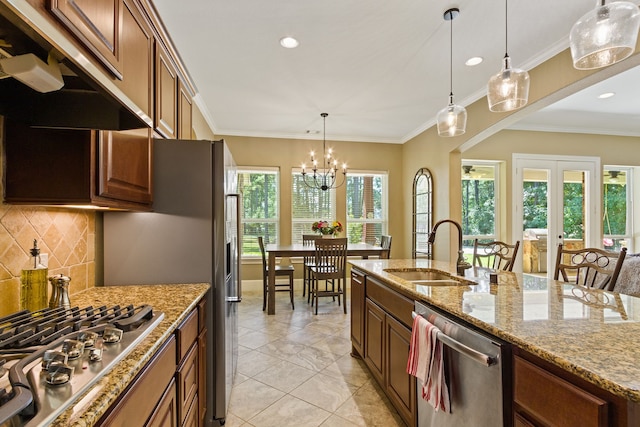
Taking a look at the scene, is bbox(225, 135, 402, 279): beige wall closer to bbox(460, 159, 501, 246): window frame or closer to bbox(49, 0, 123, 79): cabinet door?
bbox(460, 159, 501, 246): window frame

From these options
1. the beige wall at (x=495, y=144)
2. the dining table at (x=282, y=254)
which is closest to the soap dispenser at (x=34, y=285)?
the dining table at (x=282, y=254)

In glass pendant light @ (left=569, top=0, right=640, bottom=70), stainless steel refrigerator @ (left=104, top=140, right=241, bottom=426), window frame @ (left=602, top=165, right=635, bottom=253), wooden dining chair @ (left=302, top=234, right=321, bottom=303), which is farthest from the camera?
window frame @ (left=602, top=165, right=635, bottom=253)

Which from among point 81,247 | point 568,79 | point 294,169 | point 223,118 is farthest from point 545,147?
point 81,247

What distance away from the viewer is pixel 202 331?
5.97ft

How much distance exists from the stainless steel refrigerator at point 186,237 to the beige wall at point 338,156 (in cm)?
356

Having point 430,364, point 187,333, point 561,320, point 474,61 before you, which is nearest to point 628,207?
point 474,61

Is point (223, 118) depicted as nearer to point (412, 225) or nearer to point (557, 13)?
point (412, 225)

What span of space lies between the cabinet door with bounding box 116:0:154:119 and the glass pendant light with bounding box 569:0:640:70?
6.34 feet

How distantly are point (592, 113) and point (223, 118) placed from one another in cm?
524

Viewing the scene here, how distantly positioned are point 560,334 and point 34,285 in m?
1.98

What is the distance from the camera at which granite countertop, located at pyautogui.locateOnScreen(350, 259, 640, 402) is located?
0.83 metres

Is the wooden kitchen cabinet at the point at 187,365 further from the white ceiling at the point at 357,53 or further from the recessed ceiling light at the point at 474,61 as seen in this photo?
the recessed ceiling light at the point at 474,61

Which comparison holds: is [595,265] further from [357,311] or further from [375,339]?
[357,311]

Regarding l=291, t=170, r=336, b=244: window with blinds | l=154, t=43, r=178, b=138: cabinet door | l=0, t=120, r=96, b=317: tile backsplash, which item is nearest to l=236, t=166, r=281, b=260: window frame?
l=291, t=170, r=336, b=244: window with blinds
